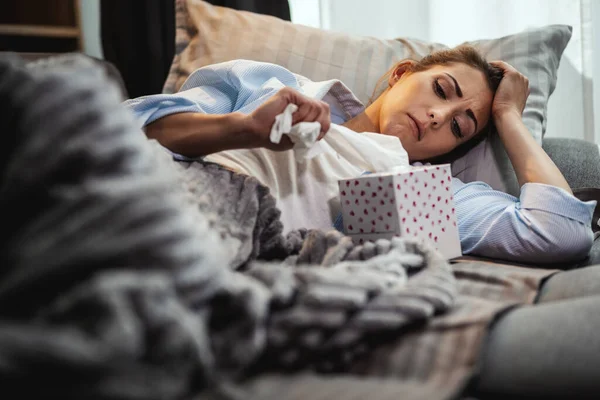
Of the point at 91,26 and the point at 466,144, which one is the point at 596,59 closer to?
the point at 466,144

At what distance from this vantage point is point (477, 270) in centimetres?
→ 84

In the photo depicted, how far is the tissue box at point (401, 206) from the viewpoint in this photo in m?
0.87

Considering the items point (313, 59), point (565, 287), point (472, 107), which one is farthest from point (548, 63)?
point (565, 287)

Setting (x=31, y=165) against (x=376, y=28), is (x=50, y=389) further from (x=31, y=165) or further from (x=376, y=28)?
(x=376, y=28)

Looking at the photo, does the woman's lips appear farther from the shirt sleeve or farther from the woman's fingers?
the woman's fingers

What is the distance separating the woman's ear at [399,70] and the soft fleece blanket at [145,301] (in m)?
0.85

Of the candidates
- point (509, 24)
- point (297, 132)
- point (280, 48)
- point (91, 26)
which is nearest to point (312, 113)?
point (297, 132)

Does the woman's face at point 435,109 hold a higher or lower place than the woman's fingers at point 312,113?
lower

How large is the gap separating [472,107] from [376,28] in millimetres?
988

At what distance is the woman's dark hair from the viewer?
1.33 m

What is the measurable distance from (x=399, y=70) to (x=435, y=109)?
0.22 metres

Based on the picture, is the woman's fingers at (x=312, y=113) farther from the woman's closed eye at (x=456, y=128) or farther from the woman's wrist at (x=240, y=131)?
the woman's closed eye at (x=456, y=128)

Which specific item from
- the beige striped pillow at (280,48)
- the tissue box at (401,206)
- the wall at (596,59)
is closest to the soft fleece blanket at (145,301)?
the tissue box at (401,206)

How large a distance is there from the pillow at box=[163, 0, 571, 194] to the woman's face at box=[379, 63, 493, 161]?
0.21 m
